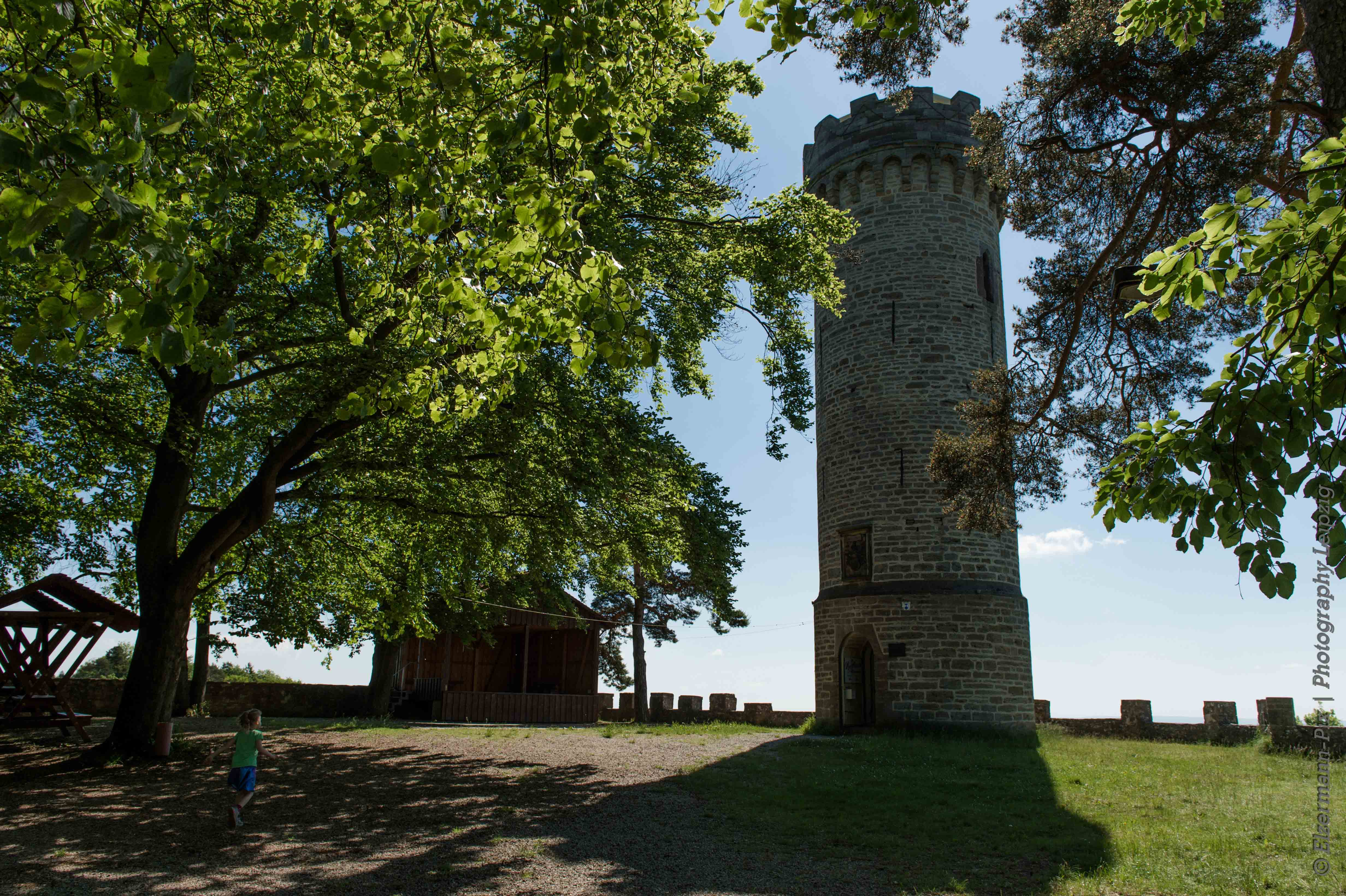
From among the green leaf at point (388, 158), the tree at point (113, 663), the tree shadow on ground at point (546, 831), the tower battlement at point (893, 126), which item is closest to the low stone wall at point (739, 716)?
the tree shadow on ground at point (546, 831)

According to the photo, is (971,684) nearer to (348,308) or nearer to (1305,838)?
(1305,838)

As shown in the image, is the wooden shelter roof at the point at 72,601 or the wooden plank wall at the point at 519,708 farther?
the wooden plank wall at the point at 519,708

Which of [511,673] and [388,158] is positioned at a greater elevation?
[388,158]

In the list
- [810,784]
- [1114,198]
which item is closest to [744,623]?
[810,784]

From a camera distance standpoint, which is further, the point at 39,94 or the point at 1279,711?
the point at 1279,711

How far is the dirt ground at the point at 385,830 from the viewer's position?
5820 mm

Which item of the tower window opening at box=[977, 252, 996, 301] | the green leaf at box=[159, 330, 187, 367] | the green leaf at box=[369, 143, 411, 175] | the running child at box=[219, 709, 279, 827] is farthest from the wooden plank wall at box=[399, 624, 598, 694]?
the green leaf at box=[159, 330, 187, 367]

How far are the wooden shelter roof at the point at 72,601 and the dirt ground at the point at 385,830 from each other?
2.00 m

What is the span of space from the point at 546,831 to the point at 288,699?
1997 cm

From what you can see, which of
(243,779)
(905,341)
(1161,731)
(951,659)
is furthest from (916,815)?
(1161,731)

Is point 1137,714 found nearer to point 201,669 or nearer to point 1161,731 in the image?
point 1161,731

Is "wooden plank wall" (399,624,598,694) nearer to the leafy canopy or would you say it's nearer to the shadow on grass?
the shadow on grass

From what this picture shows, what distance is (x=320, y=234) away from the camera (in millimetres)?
11578

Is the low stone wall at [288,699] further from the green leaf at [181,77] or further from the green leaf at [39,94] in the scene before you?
the green leaf at [181,77]
